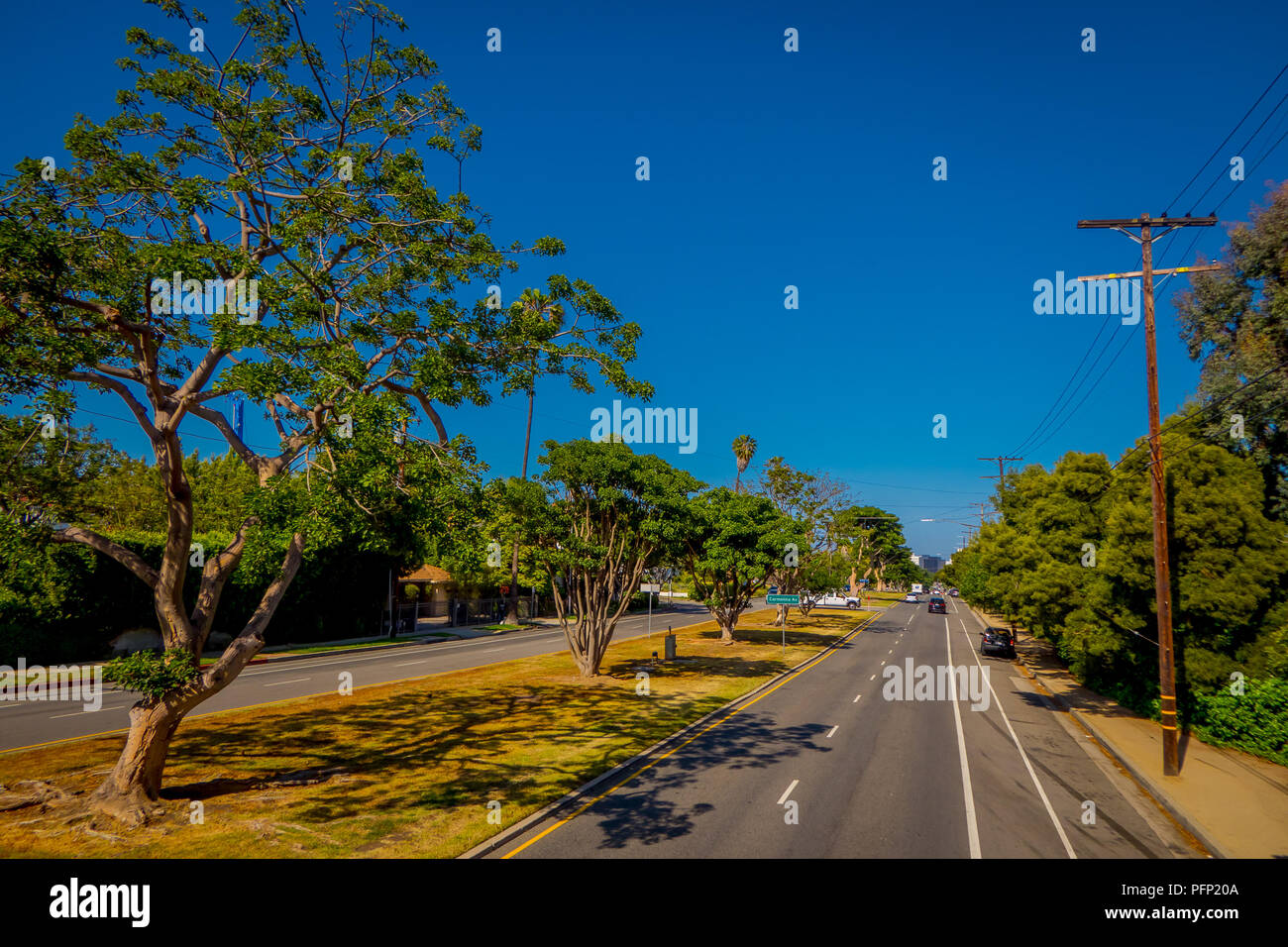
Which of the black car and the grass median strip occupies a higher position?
the grass median strip

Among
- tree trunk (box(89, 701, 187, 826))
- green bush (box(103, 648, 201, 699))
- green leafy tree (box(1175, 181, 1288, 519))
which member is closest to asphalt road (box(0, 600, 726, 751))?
tree trunk (box(89, 701, 187, 826))

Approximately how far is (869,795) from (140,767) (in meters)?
13.1

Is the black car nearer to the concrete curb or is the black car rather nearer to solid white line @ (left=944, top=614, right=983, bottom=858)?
solid white line @ (left=944, top=614, right=983, bottom=858)

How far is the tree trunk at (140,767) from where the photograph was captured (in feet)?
33.9

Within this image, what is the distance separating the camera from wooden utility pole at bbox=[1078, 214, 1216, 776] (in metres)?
14.3

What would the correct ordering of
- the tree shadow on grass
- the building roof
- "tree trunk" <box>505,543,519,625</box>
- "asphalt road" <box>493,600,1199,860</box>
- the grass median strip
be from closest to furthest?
the grass median strip < "asphalt road" <box>493,600,1199,860</box> < the tree shadow on grass < "tree trunk" <box>505,543,519,625</box> < the building roof

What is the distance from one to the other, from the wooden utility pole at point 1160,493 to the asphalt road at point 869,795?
5.23 ft

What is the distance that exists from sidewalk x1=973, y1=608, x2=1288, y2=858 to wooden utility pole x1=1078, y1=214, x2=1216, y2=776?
73cm

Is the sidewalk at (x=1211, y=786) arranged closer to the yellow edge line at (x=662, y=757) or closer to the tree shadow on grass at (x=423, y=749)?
the tree shadow on grass at (x=423, y=749)

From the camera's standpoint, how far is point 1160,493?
15.1m

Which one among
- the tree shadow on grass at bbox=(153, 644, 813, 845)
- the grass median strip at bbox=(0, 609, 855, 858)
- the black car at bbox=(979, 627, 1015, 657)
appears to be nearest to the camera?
the grass median strip at bbox=(0, 609, 855, 858)

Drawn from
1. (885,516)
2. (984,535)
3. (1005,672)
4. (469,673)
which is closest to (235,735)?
(469,673)

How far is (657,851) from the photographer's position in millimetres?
9656

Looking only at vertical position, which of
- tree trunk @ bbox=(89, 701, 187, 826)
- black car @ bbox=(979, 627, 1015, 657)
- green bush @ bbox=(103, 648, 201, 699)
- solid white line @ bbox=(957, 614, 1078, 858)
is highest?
green bush @ bbox=(103, 648, 201, 699)
